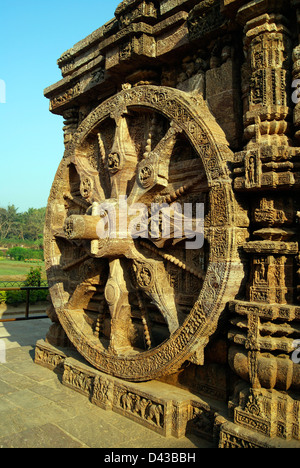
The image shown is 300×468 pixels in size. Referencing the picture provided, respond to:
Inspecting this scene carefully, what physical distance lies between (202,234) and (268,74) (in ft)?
4.62

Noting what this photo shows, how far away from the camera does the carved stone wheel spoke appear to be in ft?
11.0

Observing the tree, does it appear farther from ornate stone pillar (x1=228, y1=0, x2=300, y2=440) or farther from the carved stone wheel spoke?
ornate stone pillar (x1=228, y1=0, x2=300, y2=440)

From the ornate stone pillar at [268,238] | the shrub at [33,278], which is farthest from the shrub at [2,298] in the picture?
the ornate stone pillar at [268,238]

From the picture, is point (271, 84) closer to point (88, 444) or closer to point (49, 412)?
point (88, 444)

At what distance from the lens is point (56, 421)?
362cm

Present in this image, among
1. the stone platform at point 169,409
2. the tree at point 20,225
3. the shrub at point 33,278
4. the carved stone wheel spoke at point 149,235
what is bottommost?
the stone platform at point 169,409

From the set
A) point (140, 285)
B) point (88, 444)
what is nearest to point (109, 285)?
point (140, 285)

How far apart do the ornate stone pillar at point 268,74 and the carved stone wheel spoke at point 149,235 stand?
392mm

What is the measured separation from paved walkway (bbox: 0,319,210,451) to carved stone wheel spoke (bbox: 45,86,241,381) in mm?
462

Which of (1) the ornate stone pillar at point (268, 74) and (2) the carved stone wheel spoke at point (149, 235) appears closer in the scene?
(1) the ornate stone pillar at point (268, 74)

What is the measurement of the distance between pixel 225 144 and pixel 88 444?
2773 mm

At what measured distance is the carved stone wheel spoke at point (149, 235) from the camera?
3352mm

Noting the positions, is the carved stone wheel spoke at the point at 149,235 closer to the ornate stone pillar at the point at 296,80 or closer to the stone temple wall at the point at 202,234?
the stone temple wall at the point at 202,234

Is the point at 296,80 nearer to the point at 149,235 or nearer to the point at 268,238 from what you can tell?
the point at 268,238
